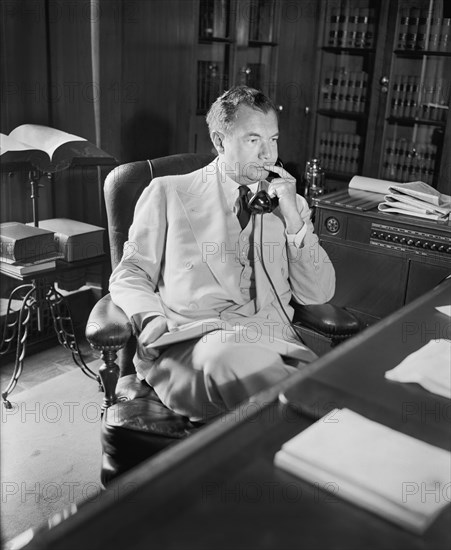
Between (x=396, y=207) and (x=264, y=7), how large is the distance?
169 centimetres

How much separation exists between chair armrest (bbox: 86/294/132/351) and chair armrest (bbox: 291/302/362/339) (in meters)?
0.59

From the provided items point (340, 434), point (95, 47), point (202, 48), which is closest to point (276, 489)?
point (340, 434)

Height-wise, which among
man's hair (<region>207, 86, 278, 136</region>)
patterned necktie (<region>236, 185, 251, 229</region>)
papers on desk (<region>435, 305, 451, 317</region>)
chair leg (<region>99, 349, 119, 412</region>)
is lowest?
chair leg (<region>99, 349, 119, 412</region>)

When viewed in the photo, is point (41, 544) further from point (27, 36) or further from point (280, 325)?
point (27, 36)

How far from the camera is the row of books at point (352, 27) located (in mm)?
4258

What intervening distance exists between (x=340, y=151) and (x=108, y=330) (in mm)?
3126

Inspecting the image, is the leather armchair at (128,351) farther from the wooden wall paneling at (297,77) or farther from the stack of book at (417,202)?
the wooden wall paneling at (297,77)

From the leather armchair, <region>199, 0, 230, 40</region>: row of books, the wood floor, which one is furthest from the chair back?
<region>199, 0, 230, 40</region>: row of books

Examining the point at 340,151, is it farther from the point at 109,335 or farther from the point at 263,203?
the point at 109,335

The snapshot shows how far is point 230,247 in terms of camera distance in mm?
2211

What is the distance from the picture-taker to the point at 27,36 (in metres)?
3.03

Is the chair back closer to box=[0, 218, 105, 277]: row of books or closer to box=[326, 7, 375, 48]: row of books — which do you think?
box=[0, 218, 105, 277]: row of books

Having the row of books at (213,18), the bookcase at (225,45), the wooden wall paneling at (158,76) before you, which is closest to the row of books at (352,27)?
the bookcase at (225,45)

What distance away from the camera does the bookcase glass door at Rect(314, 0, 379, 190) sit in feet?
14.1
